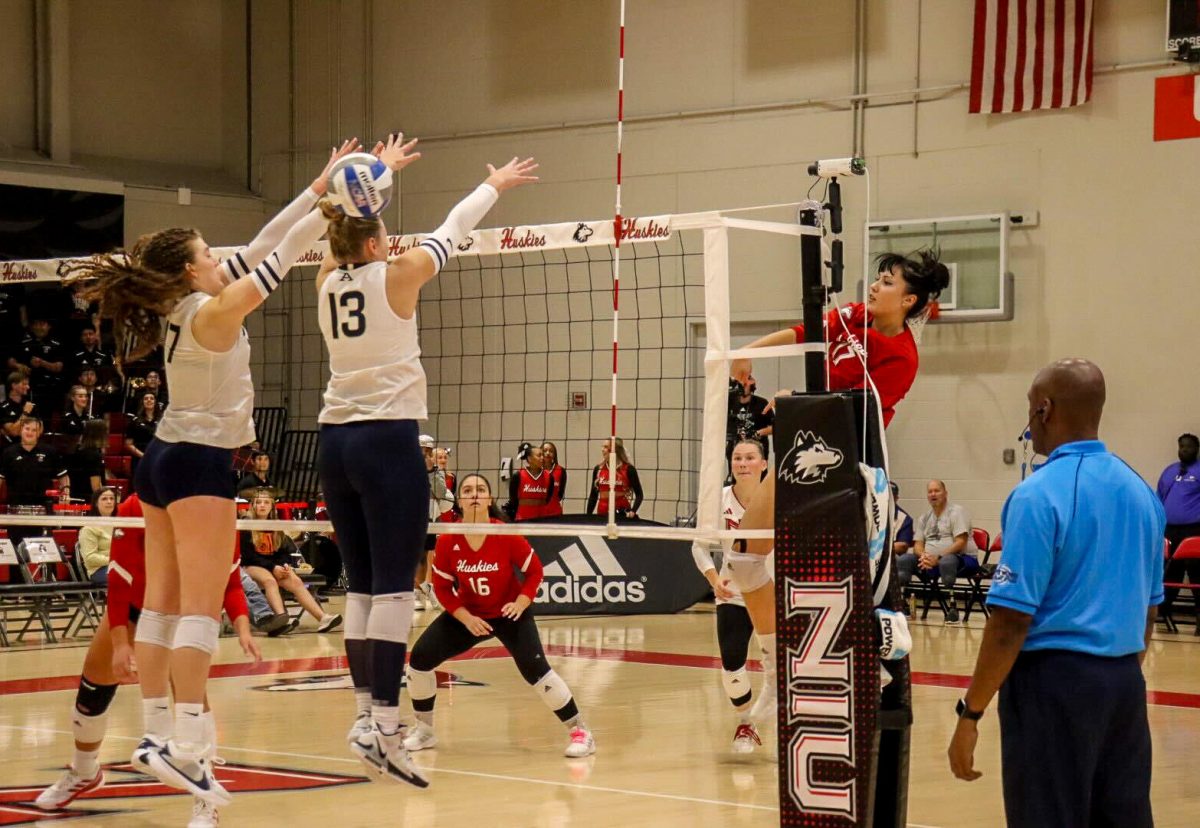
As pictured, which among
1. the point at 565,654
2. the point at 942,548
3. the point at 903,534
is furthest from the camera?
the point at 903,534

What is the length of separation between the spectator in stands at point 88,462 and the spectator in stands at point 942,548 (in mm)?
7615

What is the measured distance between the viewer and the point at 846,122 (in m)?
16.6

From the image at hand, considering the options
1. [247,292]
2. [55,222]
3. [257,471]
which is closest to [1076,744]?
[247,292]

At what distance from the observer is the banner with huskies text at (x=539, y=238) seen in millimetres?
6746

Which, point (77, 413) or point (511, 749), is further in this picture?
point (77, 413)

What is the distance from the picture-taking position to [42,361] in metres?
17.3

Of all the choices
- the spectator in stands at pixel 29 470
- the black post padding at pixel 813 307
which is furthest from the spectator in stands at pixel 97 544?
the black post padding at pixel 813 307

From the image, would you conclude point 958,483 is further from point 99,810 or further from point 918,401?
point 99,810

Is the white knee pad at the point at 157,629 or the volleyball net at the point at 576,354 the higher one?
the volleyball net at the point at 576,354

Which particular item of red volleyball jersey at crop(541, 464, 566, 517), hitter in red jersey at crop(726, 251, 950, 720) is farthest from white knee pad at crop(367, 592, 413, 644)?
red volleyball jersey at crop(541, 464, 566, 517)

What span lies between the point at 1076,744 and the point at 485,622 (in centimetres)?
421

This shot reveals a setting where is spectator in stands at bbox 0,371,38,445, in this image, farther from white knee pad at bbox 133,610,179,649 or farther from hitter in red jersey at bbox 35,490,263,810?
white knee pad at bbox 133,610,179,649

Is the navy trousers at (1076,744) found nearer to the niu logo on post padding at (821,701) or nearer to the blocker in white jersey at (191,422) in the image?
the niu logo on post padding at (821,701)

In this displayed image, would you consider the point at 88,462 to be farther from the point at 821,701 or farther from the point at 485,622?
the point at 821,701
